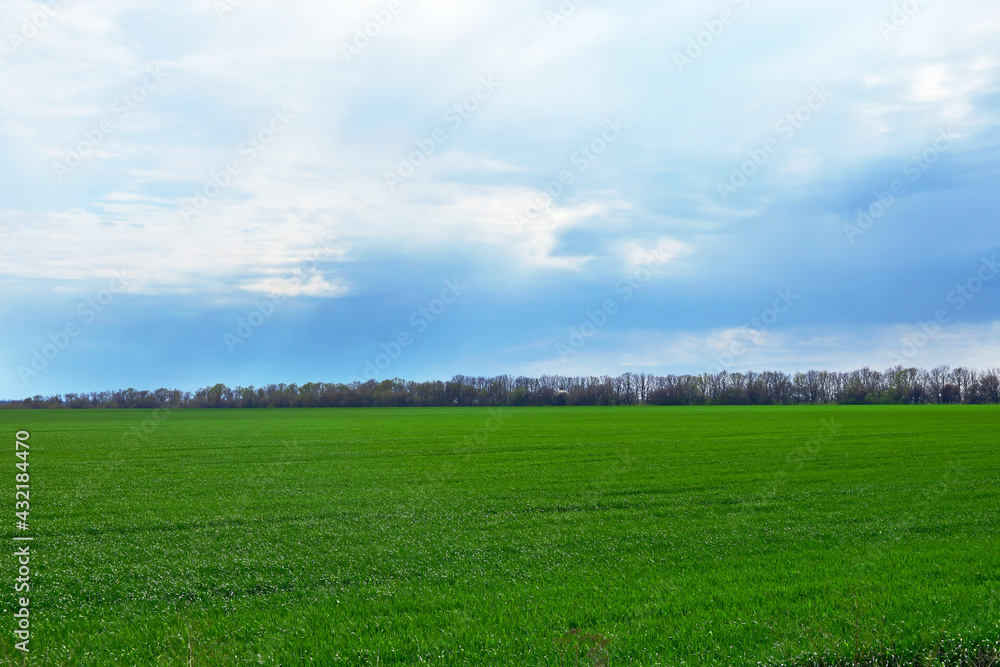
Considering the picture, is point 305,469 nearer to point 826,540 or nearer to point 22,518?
point 22,518

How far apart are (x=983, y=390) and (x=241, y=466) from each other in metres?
184

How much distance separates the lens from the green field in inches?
303

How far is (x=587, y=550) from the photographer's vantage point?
12.2 metres

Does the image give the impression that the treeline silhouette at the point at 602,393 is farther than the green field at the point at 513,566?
Yes

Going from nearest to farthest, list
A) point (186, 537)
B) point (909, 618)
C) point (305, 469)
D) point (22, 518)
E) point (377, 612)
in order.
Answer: point (909, 618) → point (377, 612) → point (186, 537) → point (22, 518) → point (305, 469)

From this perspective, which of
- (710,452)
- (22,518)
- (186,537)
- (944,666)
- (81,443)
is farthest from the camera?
(81,443)

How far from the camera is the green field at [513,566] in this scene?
25.3 feet

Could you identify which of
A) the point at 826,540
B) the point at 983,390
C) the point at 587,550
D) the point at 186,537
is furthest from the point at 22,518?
the point at 983,390

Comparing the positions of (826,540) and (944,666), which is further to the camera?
(826,540)

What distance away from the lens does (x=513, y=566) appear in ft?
36.5

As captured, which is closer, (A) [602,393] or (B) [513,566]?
(B) [513,566]

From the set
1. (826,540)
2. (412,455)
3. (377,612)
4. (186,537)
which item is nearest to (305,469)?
(412,455)

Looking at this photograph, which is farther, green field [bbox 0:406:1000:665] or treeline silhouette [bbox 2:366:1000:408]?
treeline silhouette [bbox 2:366:1000:408]

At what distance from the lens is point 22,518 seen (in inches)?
638
